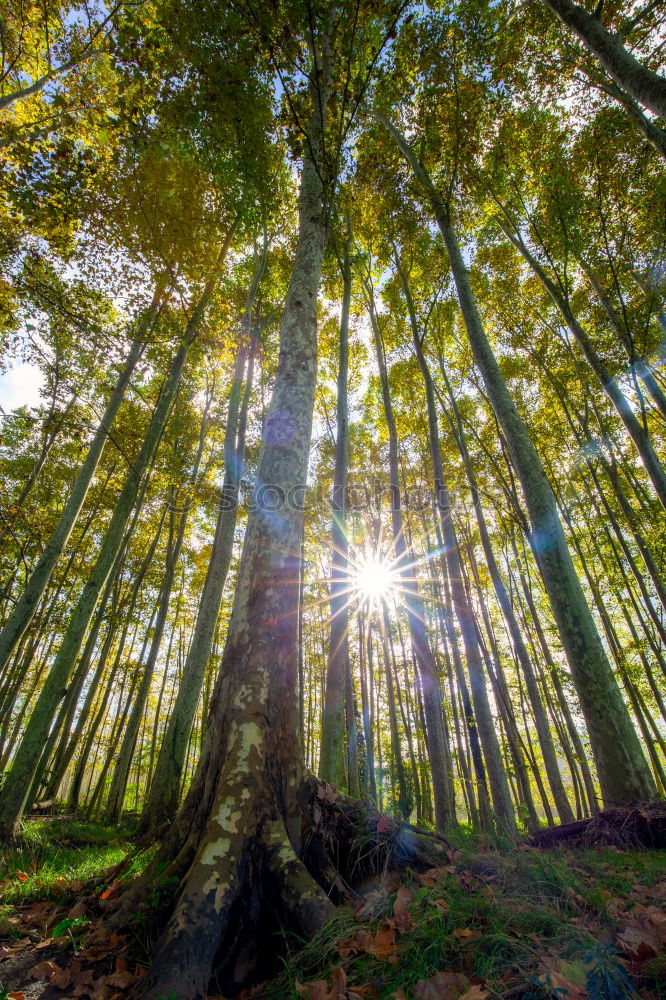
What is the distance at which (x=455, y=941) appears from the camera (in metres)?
1.46

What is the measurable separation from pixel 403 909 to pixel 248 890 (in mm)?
757

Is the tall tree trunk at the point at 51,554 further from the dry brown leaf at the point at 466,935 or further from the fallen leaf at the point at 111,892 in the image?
the dry brown leaf at the point at 466,935

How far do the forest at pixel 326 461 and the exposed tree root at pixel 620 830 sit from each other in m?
0.04

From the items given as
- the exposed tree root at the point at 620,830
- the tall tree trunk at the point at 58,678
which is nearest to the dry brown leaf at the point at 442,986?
the exposed tree root at the point at 620,830

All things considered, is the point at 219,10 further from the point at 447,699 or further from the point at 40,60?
the point at 447,699

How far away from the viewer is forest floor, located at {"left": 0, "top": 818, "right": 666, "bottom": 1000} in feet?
3.89

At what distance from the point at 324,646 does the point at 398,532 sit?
1097 cm

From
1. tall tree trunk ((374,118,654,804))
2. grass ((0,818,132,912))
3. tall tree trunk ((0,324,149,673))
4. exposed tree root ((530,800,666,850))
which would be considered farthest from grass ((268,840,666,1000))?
tall tree trunk ((0,324,149,673))

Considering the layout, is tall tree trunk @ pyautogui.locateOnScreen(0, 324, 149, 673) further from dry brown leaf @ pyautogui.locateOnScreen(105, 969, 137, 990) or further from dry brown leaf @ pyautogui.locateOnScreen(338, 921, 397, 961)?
dry brown leaf @ pyautogui.locateOnScreen(338, 921, 397, 961)

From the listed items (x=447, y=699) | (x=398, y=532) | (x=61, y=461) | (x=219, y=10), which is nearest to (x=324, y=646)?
(x=447, y=699)

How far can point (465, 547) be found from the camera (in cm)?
1452

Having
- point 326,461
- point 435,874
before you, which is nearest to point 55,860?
point 435,874

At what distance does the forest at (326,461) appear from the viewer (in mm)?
1833

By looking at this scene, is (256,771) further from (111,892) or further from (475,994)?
(111,892)
